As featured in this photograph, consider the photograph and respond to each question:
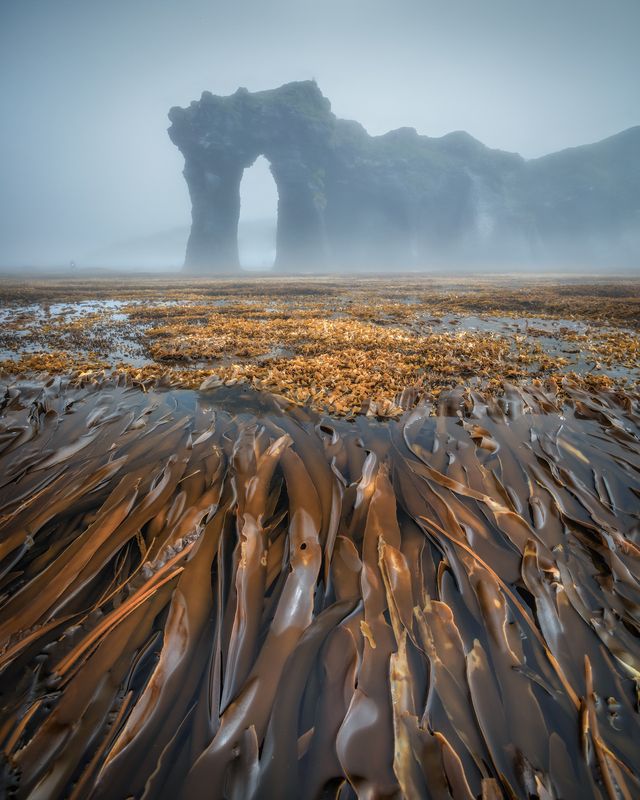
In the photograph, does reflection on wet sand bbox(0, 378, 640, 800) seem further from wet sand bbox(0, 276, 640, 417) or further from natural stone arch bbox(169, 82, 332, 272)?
natural stone arch bbox(169, 82, 332, 272)

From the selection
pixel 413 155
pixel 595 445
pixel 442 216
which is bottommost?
pixel 595 445

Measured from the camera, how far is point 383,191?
76438 mm

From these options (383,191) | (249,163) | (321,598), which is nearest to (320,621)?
(321,598)

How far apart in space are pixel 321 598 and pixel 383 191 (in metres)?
91.6

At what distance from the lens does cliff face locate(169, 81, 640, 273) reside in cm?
7056

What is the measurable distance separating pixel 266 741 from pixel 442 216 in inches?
3712

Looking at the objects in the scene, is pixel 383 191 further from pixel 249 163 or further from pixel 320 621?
pixel 320 621

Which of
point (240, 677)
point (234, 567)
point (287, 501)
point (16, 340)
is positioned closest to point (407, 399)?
point (287, 501)

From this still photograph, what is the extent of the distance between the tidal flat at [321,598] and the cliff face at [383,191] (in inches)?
2937

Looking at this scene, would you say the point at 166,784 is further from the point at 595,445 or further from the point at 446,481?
the point at 595,445

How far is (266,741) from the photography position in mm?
965

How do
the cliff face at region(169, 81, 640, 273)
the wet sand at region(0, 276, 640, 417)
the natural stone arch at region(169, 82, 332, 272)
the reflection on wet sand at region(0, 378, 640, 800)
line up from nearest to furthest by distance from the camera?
the reflection on wet sand at region(0, 378, 640, 800) < the wet sand at region(0, 276, 640, 417) < the natural stone arch at region(169, 82, 332, 272) < the cliff face at region(169, 81, 640, 273)

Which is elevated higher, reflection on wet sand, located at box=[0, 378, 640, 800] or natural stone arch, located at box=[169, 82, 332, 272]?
natural stone arch, located at box=[169, 82, 332, 272]

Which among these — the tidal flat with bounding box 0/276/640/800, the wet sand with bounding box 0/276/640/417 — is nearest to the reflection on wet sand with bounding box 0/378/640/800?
the tidal flat with bounding box 0/276/640/800
